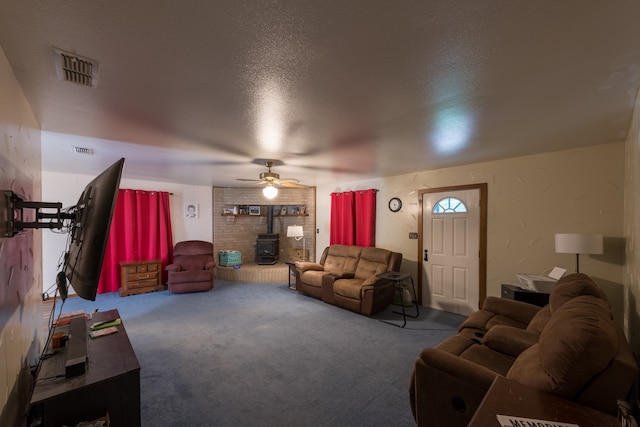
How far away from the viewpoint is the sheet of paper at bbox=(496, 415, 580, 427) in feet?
3.45

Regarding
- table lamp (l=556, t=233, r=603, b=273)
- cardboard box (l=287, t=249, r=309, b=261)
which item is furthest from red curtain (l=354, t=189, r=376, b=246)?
table lamp (l=556, t=233, r=603, b=273)

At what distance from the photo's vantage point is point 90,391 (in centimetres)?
151

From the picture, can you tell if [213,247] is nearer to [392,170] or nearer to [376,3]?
[392,170]

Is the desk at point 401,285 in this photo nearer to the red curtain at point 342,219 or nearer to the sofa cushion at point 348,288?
the sofa cushion at point 348,288

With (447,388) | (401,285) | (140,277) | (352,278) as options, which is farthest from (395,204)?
(140,277)

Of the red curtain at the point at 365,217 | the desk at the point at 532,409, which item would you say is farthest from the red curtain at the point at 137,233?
the desk at the point at 532,409

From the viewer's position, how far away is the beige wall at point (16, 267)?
130 cm

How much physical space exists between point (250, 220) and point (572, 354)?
658 cm

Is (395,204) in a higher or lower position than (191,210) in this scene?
higher

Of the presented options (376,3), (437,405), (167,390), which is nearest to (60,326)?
(167,390)

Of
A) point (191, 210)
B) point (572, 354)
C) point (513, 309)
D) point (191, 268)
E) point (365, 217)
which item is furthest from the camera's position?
point (191, 210)

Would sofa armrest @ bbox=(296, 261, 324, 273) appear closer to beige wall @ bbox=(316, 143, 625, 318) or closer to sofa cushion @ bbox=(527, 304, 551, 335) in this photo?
beige wall @ bbox=(316, 143, 625, 318)

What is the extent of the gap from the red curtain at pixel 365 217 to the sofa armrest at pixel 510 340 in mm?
3235

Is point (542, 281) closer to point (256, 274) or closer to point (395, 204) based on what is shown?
point (395, 204)
